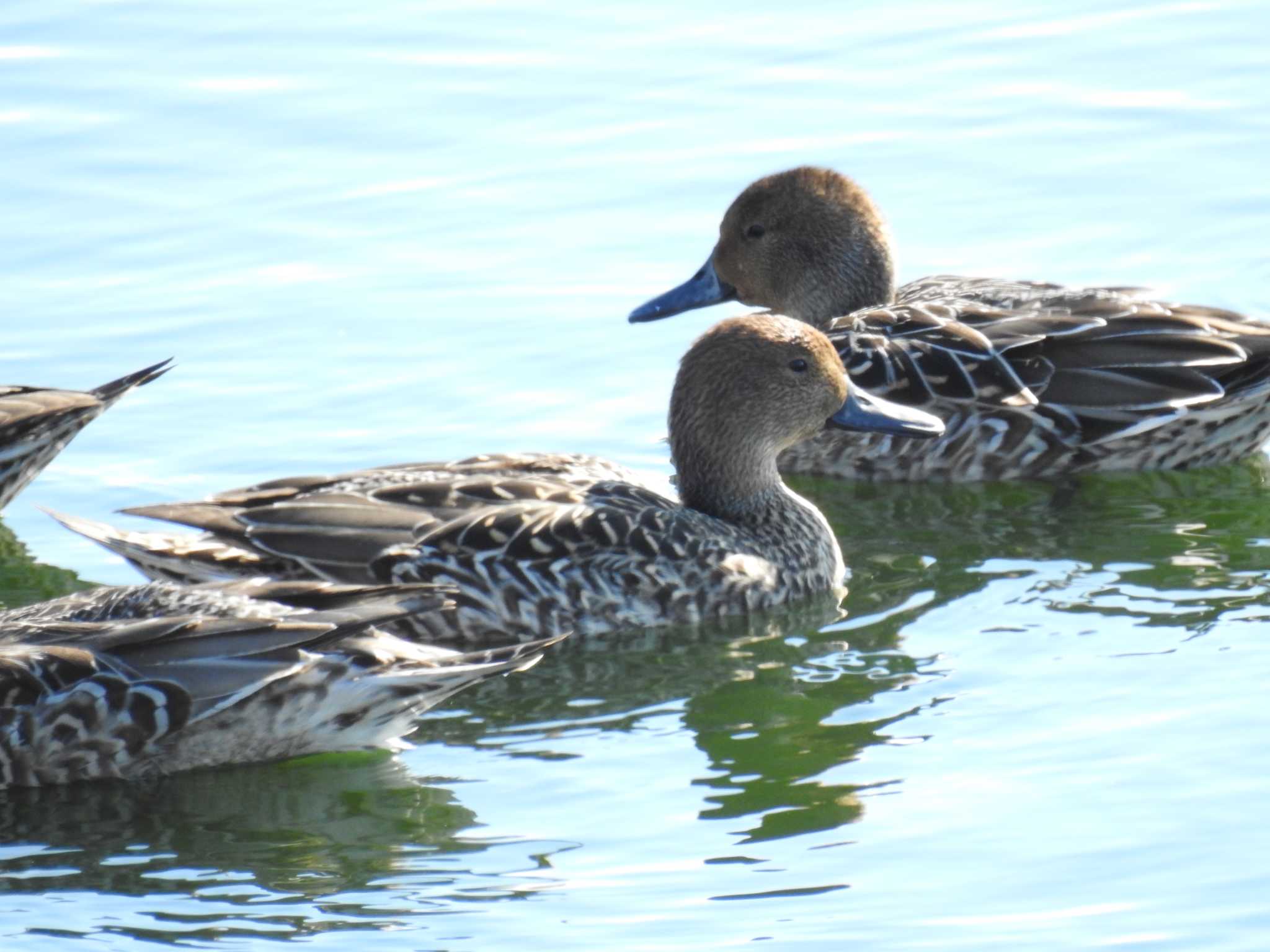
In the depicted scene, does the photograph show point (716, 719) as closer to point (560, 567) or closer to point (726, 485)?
point (560, 567)

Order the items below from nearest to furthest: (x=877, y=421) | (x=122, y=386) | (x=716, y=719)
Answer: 1. (x=716, y=719)
2. (x=877, y=421)
3. (x=122, y=386)

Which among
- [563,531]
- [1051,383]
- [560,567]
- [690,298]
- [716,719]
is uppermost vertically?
[690,298]

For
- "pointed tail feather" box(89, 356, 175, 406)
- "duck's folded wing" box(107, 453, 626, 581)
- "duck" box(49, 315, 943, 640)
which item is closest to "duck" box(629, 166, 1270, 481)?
"duck" box(49, 315, 943, 640)

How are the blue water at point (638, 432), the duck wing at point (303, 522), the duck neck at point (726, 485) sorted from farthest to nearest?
the duck neck at point (726, 485)
the duck wing at point (303, 522)
the blue water at point (638, 432)

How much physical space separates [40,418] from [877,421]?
11.4 ft

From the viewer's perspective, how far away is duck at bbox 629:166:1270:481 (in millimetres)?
10711

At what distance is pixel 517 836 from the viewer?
761 centimetres

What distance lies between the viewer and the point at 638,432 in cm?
1123

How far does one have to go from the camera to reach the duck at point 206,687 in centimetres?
793

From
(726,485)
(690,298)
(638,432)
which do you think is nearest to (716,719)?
(726,485)

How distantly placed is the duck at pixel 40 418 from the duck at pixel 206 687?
221cm

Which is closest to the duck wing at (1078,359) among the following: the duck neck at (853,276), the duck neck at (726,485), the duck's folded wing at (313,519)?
the duck neck at (853,276)

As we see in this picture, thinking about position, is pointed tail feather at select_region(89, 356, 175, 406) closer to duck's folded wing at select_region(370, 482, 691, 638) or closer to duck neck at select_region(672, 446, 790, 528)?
duck's folded wing at select_region(370, 482, 691, 638)

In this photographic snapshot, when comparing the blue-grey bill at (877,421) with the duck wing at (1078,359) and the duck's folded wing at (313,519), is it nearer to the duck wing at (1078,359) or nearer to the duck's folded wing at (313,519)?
the duck wing at (1078,359)
